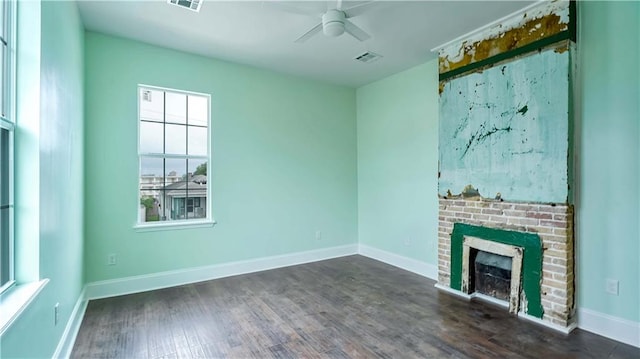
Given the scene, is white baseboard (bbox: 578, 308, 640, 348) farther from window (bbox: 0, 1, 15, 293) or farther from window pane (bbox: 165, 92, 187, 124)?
window pane (bbox: 165, 92, 187, 124)

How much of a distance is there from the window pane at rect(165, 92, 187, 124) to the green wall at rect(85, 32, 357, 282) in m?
0.16

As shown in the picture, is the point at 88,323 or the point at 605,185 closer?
the point at 605,185

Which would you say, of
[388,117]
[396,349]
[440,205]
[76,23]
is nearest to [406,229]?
[440,205]

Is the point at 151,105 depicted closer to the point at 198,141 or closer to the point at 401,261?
the point at 198,141

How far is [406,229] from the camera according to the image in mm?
Answer: 4602

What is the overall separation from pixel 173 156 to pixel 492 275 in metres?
4.02

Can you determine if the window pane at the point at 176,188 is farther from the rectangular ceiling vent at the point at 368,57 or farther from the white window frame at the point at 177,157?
the rectangular ceiling vent at the point at 368,57

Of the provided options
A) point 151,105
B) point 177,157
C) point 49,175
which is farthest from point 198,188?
point 49,175

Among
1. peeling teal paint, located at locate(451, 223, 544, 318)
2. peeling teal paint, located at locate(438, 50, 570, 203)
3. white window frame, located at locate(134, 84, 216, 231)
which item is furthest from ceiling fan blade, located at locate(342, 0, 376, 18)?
peeling teal paint, located at locate(451, 223, 544, 318)

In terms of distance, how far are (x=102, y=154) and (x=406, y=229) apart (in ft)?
13.3

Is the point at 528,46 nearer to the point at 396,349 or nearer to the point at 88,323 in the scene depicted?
the point at 396,349

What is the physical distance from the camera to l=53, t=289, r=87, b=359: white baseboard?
86.5 inches

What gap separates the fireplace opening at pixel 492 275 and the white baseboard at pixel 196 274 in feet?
7.65

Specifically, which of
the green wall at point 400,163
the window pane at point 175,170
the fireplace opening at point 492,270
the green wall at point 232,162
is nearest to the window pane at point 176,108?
the green wall at point 232,162
